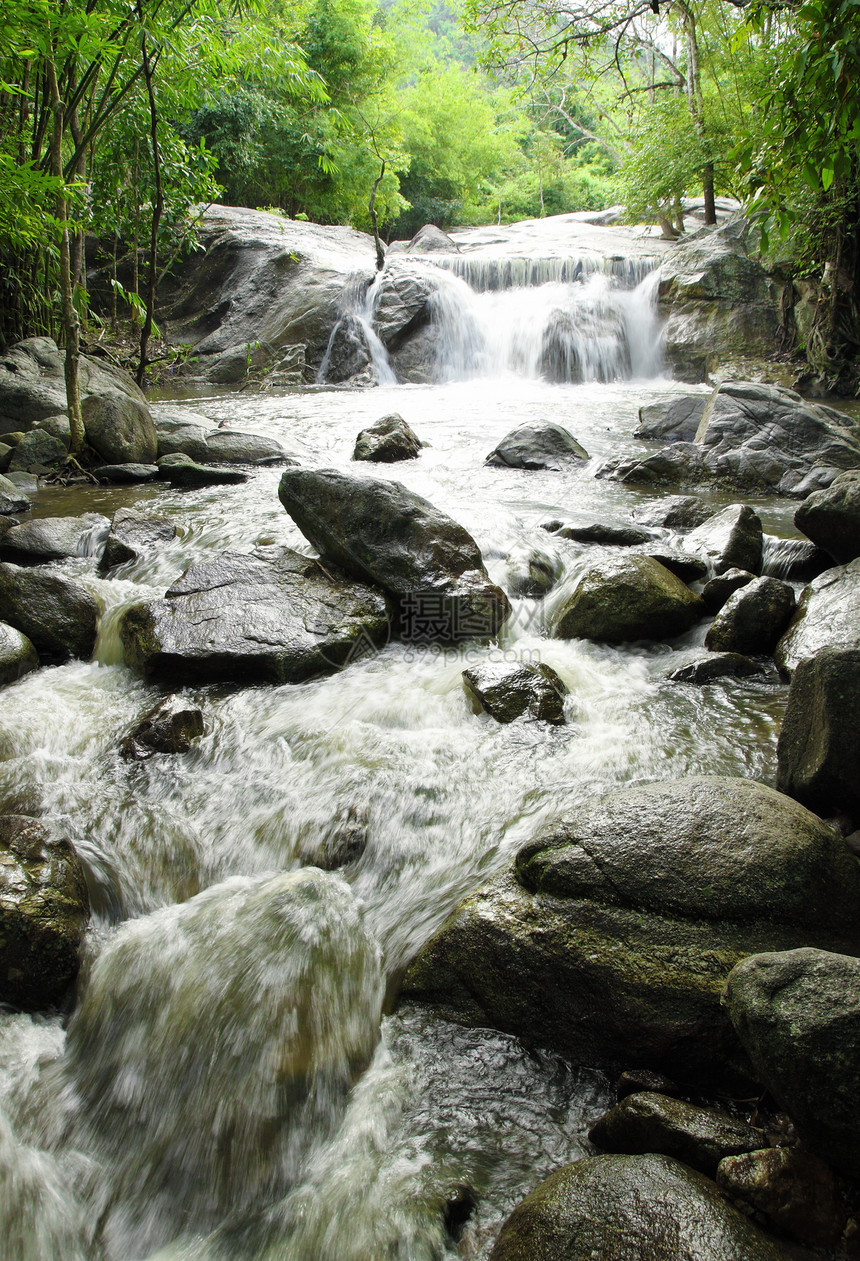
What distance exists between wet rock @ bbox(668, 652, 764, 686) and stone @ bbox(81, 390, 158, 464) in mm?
6285

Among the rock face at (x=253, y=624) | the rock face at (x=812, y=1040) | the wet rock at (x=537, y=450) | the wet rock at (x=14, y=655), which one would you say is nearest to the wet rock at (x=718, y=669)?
the rock face at (x=253, y=624)

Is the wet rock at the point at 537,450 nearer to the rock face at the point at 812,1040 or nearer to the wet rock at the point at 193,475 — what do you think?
the wet rock at the point at 193,475

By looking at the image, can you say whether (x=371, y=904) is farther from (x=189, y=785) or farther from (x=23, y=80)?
(x=23, y=80)

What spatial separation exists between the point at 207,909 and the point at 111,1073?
623 millimetres

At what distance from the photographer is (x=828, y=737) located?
8.91ft

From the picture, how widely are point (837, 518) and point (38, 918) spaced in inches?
188

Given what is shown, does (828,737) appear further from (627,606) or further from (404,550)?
(404,550)

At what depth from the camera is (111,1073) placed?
7.59ft

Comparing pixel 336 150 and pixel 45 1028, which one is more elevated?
pixel 336 150

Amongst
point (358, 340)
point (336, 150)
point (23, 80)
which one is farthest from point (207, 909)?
point (336, 150)

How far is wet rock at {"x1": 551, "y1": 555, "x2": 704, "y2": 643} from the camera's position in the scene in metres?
4.61

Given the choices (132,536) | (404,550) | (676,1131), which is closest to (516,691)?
(404,550)

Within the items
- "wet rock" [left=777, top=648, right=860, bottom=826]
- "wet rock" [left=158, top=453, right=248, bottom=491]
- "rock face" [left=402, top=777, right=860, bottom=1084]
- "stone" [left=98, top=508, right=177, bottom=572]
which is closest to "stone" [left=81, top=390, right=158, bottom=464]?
"wet rock" [left=158, top=453, right=248, bottom=491]

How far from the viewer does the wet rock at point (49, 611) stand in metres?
4.46
